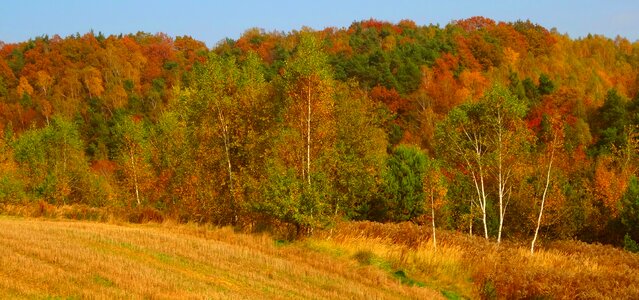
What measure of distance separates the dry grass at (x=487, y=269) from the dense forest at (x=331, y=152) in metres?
2.07

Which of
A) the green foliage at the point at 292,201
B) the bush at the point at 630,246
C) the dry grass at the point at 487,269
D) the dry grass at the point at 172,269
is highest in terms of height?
the green foliage at the point at 292,201

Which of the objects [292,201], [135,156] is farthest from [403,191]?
[292,201]

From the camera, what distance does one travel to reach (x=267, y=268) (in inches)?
669

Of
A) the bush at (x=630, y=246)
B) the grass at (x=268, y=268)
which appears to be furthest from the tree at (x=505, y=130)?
the bush at (x=630, y=246)

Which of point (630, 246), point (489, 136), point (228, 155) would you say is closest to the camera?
point (228, 155)

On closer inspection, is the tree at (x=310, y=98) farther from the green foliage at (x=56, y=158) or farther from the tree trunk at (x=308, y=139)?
the green foliage at (x=56, y=158)

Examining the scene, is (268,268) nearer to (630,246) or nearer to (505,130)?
(505,130)

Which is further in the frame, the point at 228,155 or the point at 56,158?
the point at 56,158

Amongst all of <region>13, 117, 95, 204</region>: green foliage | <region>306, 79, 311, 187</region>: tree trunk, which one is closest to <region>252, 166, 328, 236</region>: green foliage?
<region>306, 79, 311, 187</region>: tree trunk

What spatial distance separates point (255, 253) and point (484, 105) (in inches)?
834

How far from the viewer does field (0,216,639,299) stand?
12617 mm

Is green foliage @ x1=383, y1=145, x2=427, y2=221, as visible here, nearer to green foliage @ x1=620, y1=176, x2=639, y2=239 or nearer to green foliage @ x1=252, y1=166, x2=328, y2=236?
green foliage @ x1=620, y1=176, x2=639, y2=239

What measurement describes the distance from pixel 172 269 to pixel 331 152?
38.1ft

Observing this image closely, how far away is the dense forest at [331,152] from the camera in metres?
25.5
